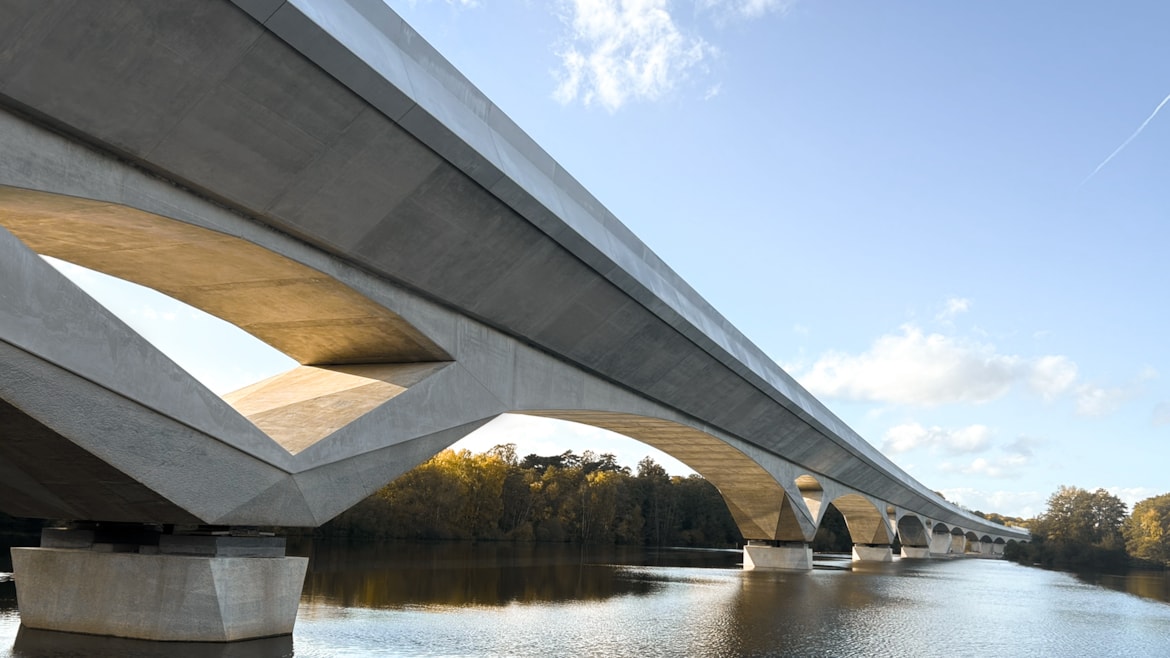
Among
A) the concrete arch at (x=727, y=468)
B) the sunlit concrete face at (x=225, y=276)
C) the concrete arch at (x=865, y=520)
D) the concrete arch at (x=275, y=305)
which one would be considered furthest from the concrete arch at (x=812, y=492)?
the sunlit concrete face at (x=225, y=276)

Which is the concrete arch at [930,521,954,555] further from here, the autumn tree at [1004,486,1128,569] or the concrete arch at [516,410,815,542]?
the concrete arch at [516,410,815,542]

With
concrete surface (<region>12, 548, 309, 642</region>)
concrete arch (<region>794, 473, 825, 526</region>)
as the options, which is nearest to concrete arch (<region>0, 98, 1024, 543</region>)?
Result: concrete surface (<region>12, 548, 309, 642</region>)

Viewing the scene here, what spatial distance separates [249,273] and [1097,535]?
86108mm

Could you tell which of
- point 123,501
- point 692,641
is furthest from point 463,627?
point 123,501

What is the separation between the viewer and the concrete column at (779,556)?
45500 mm

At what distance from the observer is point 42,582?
42.4 feet

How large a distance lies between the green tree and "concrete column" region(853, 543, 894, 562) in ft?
76.9

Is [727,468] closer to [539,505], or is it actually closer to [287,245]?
[287,245]

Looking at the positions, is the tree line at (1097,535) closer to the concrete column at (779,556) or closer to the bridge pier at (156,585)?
the concrete column at (779,556)

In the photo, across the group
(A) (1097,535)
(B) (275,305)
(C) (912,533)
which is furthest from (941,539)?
(B) (275,305)

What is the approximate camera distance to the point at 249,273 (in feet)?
48.8

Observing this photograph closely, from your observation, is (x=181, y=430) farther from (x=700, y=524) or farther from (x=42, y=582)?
(x=700, y=524)

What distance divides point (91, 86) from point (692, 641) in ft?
41.0

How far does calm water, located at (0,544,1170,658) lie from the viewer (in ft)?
44.3
